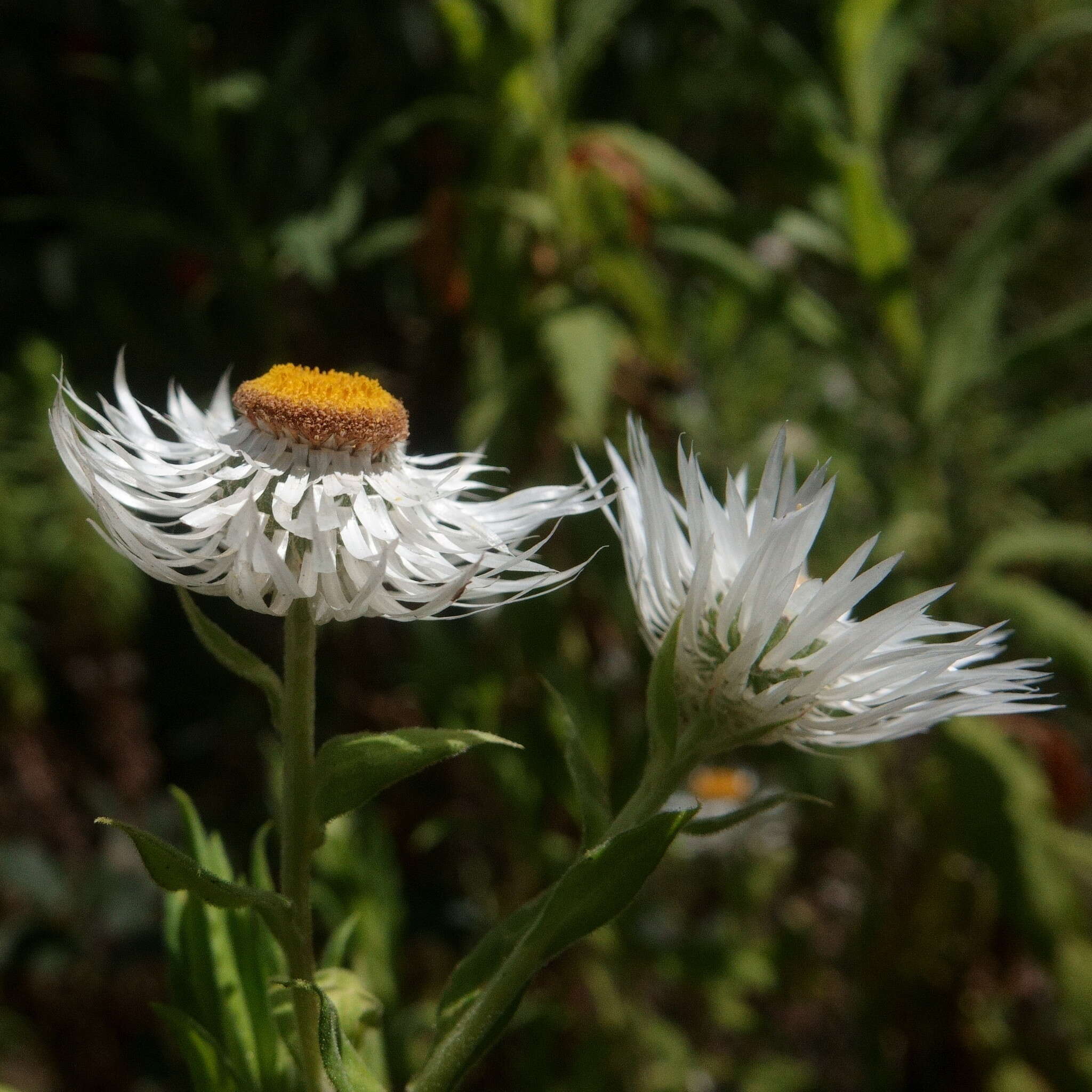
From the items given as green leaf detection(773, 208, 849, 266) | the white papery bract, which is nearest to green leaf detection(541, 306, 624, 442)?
green leaf detection(773, 208, 849, 266)

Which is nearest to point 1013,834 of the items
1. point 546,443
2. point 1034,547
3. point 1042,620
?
point 1042,620

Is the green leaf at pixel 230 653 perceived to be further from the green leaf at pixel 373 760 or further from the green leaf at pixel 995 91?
the green leaf at pixel 995 91

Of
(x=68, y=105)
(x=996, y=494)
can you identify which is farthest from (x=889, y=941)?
(x=68, y=105)

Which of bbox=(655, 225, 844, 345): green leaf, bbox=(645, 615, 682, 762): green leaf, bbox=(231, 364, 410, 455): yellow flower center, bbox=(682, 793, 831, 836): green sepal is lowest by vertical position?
bbox=(682, 793, 831, 836): green sepal

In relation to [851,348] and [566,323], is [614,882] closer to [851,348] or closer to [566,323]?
[566,323]

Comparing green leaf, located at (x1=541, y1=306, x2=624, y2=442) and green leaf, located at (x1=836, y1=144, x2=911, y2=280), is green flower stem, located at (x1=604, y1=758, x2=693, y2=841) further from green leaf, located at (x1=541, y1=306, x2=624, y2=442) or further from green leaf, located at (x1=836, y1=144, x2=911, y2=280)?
green leaf, located at (x1=836, y1=144, x2=911, y2=280)

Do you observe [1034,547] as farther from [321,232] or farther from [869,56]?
[321,232]

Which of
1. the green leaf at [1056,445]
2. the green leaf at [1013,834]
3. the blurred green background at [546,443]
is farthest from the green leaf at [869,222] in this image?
the green leaf at [1013,834]
